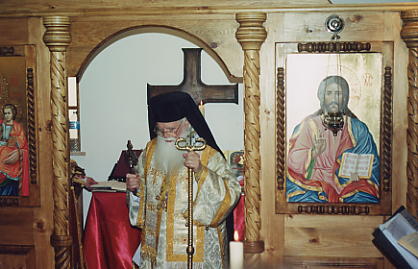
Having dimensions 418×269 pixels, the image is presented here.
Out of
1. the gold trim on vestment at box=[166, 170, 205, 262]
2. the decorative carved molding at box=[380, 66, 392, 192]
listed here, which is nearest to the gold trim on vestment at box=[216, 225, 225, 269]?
the gold trim on vestment at box=[166, 170, 205, 262]

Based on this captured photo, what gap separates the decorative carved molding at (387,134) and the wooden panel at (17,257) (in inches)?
85.3

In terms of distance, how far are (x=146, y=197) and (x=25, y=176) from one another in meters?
0.75

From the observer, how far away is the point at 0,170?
3.88 m

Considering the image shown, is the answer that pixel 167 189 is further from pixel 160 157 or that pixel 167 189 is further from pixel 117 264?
pixel 117 264

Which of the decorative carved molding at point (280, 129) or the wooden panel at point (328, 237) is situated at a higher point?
the decorative carved molding at point (280, 129)

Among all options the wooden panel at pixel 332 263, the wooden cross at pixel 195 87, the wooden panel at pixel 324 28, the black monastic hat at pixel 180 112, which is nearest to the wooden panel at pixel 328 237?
the wooden panel at pixel 332 263

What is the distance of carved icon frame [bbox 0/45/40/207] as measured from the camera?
377cm

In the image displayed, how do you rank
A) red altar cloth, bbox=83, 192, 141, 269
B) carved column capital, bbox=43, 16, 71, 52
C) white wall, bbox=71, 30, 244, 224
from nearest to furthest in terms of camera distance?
carved column capital, bbox=43, 16, 71, 52, red altar cloth, bbox=83, 192, 141, 269, white wall, bbox=71, 30, 244, 224

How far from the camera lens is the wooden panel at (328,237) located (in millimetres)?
3719

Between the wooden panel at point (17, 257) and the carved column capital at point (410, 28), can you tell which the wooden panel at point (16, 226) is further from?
the carved column capital at point (410, 28)

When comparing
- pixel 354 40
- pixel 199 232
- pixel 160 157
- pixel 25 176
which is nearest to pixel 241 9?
pixel 354 40

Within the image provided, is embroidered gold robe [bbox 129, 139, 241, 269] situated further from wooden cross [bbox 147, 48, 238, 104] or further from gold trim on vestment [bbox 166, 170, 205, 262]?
wooden cross [bbox 147, 48, 238, 104]

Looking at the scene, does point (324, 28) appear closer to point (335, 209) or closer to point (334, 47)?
point (334, 47)

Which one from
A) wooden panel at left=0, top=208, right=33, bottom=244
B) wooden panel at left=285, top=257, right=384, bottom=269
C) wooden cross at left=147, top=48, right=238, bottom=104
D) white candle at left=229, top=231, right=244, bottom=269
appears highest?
wooden cross at left=147, top=48, right=238, bottom=104
